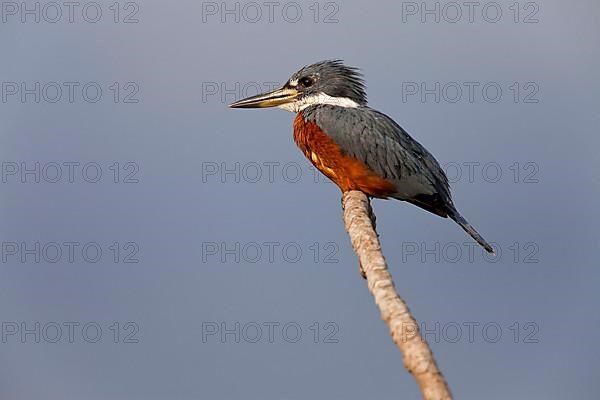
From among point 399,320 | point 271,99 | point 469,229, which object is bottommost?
point 399,320

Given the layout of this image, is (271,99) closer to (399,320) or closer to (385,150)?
(385,150)

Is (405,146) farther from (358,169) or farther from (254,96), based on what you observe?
(254,96)

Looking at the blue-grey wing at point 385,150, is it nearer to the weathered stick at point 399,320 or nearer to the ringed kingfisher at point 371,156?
the ringed kingfisher at point 371,156

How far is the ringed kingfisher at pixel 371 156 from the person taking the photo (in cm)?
626

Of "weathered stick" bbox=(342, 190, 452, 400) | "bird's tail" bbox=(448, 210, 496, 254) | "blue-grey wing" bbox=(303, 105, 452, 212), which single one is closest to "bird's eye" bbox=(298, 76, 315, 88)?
"blue-grey wing" bbox=(303, 105, 452, 212)

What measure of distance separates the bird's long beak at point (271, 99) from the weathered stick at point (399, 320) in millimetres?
3351

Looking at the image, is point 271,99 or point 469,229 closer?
point 469,229

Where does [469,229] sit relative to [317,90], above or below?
below

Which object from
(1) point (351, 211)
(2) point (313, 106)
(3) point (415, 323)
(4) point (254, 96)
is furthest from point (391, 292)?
(4) point (254, 96)

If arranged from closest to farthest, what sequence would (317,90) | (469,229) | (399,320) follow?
(399,320), (469,229), (317,90)

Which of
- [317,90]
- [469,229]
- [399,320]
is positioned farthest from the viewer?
[317,90]

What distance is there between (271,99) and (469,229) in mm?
2142

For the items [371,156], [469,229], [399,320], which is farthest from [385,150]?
[399,320]

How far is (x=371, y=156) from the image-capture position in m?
6.28
